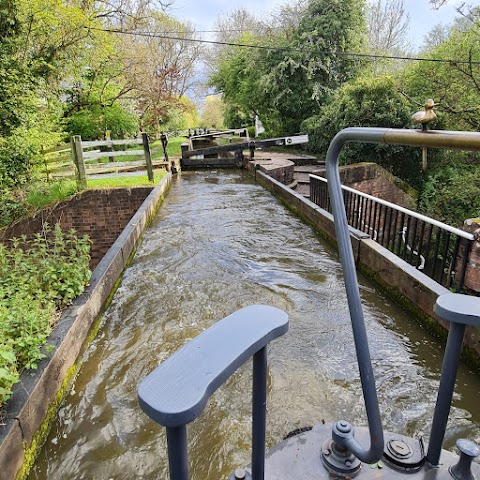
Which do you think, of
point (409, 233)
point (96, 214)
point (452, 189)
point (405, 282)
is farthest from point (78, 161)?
point (452, 189)

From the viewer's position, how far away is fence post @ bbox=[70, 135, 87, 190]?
7.78 metres

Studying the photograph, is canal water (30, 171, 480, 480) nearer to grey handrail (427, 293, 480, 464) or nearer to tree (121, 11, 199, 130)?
grey handrail (427, 293, 480, 464)

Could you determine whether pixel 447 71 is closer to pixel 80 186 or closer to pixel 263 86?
pixel 263 86

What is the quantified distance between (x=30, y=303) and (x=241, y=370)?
1.58m

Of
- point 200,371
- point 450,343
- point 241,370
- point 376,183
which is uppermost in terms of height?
point 200,371

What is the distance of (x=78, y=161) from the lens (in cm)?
784

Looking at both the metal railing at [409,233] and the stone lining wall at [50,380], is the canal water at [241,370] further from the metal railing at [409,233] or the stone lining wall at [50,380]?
the metal railing at [409,233]

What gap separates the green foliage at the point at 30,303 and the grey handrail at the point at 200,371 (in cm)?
155

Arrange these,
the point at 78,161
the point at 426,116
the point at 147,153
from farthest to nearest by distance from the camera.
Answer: the point at 147,153 < the point at 78,161 < the point at 426,116

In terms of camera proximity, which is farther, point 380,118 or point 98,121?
point 98,121

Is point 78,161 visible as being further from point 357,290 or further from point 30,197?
point 357,290

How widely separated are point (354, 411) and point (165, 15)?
17560mm

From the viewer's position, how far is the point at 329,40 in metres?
15.6

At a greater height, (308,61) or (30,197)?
(308,61)
